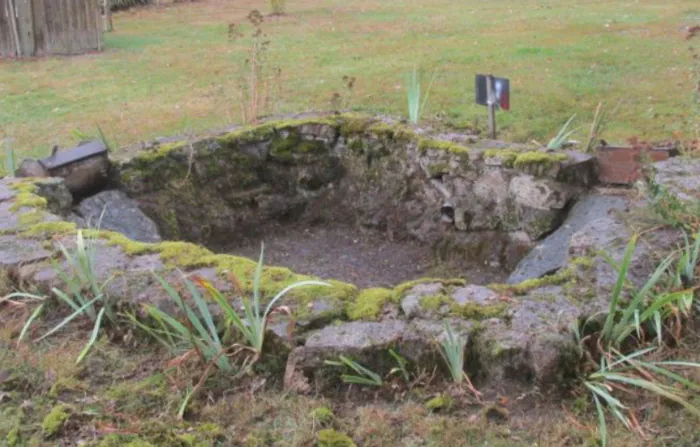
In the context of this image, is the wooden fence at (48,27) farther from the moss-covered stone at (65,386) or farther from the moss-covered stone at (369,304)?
the moss-covered stone at (369,304)

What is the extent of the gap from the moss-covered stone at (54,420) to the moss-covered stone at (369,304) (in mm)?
1211

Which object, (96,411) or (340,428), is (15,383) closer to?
(96,411)

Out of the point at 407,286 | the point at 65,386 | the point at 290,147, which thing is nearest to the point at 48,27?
the point at 290,147

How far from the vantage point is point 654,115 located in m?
8.15

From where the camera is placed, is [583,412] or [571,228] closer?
[583,412]

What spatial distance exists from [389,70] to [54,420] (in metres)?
8.73

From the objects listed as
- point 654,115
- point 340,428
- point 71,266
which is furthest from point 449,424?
point 654,115

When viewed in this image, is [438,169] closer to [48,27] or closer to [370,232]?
[370,232]

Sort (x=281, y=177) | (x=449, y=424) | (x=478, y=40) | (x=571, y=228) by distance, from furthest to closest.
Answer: (x=478, y=40) → (x=281, y=177) → (x=571, y=228) → (x=449, y=424)

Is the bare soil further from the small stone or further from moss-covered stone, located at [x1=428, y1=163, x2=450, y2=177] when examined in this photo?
the small stone

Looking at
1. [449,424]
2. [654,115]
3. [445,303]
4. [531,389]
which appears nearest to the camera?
[449,424]

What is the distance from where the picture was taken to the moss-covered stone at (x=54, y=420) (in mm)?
3025

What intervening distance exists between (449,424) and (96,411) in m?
1.35

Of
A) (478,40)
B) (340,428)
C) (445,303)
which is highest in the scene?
(478,40)
